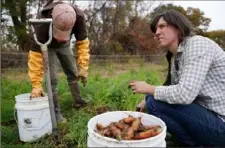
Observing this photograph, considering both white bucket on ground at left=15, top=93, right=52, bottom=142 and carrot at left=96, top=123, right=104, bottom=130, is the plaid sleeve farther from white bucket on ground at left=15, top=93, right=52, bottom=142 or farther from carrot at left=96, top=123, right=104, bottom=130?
white bucket on ground at left=15, top=93, right=52, bottom=142

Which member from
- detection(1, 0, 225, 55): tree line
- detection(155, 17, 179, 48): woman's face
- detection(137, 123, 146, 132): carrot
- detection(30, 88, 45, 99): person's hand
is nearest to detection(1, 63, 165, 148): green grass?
detection(30, 88, 45, 99): person's hand

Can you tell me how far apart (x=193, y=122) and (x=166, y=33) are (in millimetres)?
724

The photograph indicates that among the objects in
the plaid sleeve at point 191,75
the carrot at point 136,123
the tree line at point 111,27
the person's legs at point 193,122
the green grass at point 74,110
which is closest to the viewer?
the carrot at point 136,123

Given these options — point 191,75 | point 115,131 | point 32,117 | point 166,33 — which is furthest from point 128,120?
point 32,117

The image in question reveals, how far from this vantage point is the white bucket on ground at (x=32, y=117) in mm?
2902

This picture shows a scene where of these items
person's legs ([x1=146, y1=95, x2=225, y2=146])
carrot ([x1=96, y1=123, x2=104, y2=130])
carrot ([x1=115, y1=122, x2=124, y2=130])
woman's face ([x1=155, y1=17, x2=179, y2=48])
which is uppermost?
woman's face ([x1=155, y1=17, x2=179, y2=48])

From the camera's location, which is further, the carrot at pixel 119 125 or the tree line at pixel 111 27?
the tree line at pixel 111 27

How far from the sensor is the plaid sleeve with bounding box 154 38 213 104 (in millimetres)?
2031

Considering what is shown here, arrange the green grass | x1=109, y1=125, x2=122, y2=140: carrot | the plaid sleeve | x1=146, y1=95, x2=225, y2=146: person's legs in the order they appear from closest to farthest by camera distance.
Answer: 1. x1=109, y1=125, x2=122, y2=140: carrot
2. the plaid sleeve
3. x1=146, y1=95, x2=225, y2=146: person's legs
4. the green grass

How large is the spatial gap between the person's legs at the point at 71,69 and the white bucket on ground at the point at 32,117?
784 millimetres

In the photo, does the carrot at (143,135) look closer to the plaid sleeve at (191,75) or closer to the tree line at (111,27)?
the plaid sleeve at (191,75)

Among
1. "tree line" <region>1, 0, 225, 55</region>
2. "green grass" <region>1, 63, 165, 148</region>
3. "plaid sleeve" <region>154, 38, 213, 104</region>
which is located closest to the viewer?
"plaid sleeve" <region>154, 38, 213, 104</region>

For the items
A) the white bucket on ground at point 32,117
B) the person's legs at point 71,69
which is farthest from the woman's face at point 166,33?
the person's legs at point 71,69

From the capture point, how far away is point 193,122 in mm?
2268
